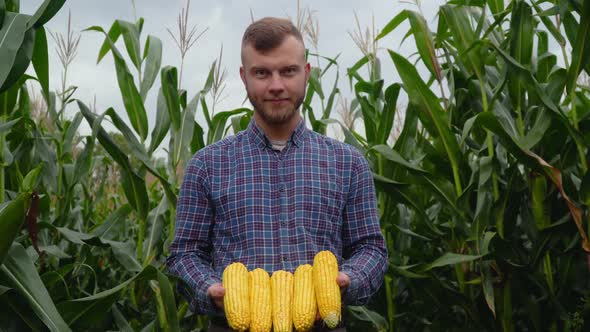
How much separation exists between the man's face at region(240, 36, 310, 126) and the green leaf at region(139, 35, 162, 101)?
4.53 ft

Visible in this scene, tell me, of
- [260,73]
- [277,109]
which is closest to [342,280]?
[277,109]

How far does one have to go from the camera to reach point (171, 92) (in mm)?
3164

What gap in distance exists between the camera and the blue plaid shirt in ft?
6.76

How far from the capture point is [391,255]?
3422 mm

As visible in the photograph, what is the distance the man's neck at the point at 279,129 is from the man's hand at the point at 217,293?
0.58 meters

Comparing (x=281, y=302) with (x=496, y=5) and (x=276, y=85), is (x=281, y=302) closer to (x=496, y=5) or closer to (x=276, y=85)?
(x=276, y=85)

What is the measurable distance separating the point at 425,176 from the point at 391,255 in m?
0.57

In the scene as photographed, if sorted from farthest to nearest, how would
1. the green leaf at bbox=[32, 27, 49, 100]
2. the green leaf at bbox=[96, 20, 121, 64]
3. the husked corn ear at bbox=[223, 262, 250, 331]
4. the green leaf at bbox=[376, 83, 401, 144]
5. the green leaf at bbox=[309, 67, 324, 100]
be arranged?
the green leaf at bbox=[309, 67, 324, 100]
the green leaf at bbox=[96, 20, 121, 64]
the green leaf at bbox=[376, 83, 401, 144]
the green leaf at bbox=[32, 27, 49, 100]
the husked corn ear at bbox=[223, 262, 250, 331]

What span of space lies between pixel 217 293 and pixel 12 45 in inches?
42.1

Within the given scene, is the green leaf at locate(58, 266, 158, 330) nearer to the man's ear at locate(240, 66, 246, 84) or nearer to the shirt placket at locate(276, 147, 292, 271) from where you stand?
the shirt placket at locate(276, 147, 292, 271)

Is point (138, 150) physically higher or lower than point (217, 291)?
higher

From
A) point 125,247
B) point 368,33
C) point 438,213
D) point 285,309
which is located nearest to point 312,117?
point 368,33

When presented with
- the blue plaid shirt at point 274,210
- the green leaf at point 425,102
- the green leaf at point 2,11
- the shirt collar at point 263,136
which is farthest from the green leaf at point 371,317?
the green leaf at point 2,11

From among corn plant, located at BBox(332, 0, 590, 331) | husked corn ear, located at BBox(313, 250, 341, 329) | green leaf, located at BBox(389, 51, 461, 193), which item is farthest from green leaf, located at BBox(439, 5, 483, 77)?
husked corn ear, located at BBox(313, 250, 341, 329)
